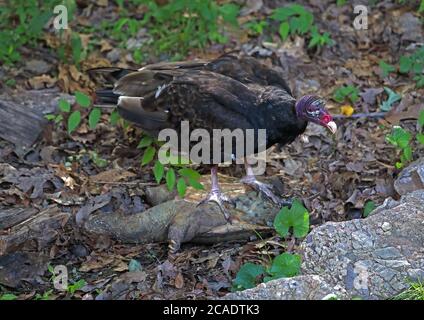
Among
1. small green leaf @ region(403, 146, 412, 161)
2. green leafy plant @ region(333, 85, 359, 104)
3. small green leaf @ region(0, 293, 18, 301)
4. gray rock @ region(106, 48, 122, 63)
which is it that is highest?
gray rock @ region(106, 48, 122, 63)

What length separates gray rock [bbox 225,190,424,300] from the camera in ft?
14.3

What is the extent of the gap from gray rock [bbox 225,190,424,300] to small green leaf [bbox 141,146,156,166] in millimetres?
1644

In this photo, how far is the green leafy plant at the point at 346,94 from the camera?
22.5ft

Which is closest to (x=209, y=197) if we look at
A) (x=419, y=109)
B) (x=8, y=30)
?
(x=419, y=109)

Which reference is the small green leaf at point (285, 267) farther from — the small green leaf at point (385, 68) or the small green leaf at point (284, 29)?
the small green leaf at point (284, 29)

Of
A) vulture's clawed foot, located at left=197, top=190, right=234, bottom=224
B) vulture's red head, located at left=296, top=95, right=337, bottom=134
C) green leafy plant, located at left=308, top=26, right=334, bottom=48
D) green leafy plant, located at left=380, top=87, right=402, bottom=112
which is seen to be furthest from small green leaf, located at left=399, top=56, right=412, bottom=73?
vulture's clawed foot, located at left=197, top=190, right=234, bottom=224

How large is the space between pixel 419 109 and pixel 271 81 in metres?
1.47

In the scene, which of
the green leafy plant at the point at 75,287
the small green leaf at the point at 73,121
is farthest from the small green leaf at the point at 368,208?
the small green leaf at the point at 73,121

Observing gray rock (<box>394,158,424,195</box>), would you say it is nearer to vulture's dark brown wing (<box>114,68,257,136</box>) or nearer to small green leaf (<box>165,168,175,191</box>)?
vulture's dark brown wing (<box>114,68,257,136</box>)

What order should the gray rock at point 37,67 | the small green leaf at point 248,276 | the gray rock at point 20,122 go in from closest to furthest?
the small green leaf at point 248,276 < the gray rock at point 20,122 < the gray rock at point 37,67

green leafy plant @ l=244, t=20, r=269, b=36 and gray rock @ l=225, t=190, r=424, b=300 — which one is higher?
green leafy plant @ l=244, t=20, r=269, b=36

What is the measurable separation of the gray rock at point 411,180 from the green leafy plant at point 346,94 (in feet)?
4.33

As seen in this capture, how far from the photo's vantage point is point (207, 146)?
218 inches

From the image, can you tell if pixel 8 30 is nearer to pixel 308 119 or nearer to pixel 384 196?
pixel 308 119
